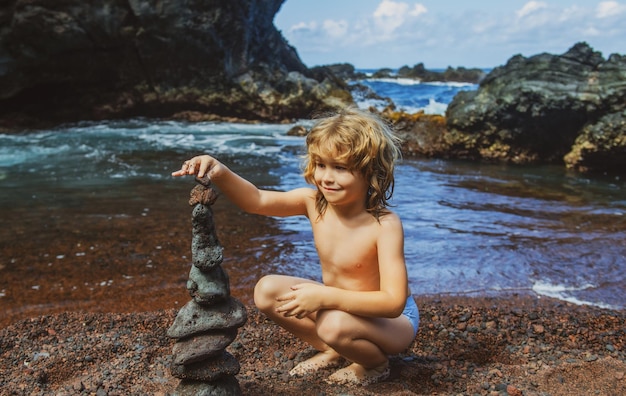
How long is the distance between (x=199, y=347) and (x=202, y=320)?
0.36ft

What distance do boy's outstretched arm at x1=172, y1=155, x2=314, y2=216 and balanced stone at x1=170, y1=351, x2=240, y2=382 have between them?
0.78 m

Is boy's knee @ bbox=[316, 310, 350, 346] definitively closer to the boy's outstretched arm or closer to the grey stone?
the grey stone

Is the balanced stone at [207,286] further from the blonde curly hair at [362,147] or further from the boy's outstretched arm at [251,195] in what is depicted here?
the blonde curly hair at [362,147]

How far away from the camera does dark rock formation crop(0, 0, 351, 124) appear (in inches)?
686

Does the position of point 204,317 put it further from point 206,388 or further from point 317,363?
point 317,363

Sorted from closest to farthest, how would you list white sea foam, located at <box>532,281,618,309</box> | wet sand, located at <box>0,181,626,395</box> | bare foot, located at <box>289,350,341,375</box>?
wet sand, located at <box>0,181,626,395</box>
bare foot, located at <box>289,350,341,375</box>
white sea foam, located at <box>532,281,618,309</box>

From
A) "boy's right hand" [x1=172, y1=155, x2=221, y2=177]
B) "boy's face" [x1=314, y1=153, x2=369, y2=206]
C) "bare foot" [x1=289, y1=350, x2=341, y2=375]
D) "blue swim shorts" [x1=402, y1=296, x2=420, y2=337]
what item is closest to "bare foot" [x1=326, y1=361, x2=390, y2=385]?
"bare foot" [x1=289, y1=350, x2=341, y2=375]

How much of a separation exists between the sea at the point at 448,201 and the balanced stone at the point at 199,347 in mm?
1343

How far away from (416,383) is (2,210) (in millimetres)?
6083

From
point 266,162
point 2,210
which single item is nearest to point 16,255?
point 2,210

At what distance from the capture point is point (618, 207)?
7844 millimetres

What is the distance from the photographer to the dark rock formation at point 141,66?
686 inches

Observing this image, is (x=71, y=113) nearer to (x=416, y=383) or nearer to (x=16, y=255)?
(x=16, y=255)

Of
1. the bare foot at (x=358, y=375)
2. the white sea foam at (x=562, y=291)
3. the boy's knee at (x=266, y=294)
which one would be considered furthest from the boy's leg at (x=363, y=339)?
the white sea foam at (x=562, y=291)
